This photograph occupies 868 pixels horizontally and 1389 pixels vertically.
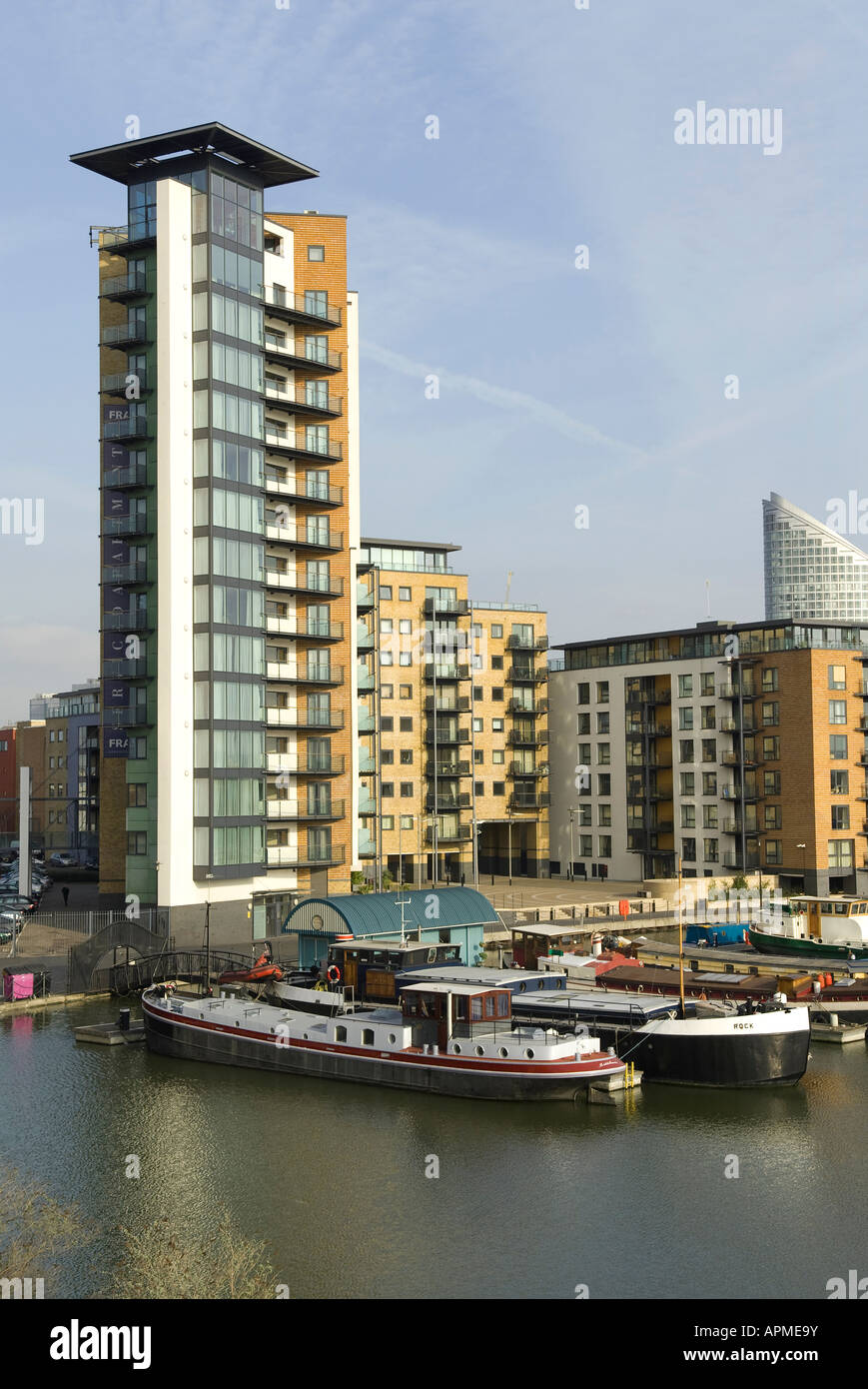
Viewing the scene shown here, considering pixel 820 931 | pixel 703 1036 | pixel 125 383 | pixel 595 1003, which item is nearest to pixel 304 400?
pixel 125 383

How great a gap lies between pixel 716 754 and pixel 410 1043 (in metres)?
66.4

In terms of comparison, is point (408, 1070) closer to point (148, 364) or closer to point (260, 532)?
point (260, 532)

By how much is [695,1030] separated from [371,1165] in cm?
1505

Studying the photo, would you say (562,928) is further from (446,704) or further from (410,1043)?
(446,704)

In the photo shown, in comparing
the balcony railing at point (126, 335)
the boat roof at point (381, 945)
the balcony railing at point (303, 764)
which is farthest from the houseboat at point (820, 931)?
the balcony railing at point (126, 335)

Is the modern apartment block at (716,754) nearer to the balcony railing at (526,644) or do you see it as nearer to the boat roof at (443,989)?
the balcony railing at (526,644)

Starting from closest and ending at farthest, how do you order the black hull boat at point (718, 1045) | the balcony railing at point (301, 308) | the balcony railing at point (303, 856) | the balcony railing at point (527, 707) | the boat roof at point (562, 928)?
the black hull boat at point (718, 1045) < the boat roof at point (562, 928) < the balcony railing at point (303, 856) < the balcony railing at point (301, 308) < the balcony railing at point (527, 707)

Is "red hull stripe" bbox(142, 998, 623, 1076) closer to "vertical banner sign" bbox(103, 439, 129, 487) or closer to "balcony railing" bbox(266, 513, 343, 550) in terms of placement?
"balcony railing" bbox(266, 513, 343, 550)

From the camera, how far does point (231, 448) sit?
76312 mm

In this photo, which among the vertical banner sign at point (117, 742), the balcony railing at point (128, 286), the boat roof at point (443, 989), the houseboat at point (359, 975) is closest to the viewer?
the boat roof at point (443, 989)

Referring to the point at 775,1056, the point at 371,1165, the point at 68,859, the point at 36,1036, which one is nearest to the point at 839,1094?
the point at 775,1056

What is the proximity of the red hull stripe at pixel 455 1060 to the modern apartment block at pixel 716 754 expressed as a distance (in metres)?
60.6

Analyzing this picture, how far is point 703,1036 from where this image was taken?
48094 mm

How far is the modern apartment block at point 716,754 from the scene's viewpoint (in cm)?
10362
